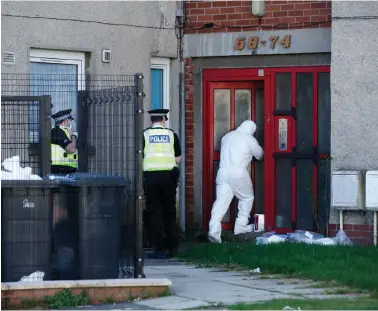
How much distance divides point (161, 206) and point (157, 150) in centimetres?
71

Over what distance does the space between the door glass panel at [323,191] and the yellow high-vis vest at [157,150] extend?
95.9 inches

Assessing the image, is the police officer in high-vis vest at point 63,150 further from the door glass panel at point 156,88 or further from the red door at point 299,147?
the red door at point 299,147

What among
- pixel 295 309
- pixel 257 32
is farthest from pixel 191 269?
pixel 257 32

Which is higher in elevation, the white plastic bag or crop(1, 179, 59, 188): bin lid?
crop(1, 179, 59, 188): bin lid

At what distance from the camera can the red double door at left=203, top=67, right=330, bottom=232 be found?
1496cm

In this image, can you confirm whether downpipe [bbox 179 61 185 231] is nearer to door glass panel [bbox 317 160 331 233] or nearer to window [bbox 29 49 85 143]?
window [bbox 29 49 85 143]

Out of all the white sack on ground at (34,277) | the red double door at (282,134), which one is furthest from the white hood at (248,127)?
the white sack on ground at (34,277)

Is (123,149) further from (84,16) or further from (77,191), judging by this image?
(84,16)

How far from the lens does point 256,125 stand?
15789mm

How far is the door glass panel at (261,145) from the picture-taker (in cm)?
1573

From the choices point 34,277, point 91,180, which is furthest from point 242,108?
point 34,277

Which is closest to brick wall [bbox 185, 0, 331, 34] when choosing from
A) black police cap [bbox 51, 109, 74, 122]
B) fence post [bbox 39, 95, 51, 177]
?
black police cap [bbox 51, 109, 74, 122]

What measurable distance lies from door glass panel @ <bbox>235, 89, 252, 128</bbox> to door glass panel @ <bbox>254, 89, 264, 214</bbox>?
117 millimetres

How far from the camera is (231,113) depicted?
51.9ft
